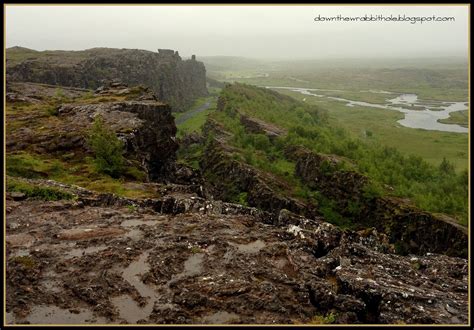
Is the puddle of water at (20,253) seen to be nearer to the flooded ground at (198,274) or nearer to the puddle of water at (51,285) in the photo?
the flooded ground at (198,274)

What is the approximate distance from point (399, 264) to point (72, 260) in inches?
857

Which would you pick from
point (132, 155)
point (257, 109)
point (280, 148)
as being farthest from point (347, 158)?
point (257, 109)

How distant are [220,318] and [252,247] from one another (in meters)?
8.40

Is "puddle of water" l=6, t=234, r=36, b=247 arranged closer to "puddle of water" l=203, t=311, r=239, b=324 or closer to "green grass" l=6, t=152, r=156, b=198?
"puddle of water" l=203, t=311, r=239, b=324

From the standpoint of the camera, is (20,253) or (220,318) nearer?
(220,318)

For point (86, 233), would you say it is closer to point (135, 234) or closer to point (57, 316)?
point (135, 234)

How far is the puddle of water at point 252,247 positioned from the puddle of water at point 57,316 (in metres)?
10.9

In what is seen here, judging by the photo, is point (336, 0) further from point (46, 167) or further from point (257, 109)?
point (257, 109)

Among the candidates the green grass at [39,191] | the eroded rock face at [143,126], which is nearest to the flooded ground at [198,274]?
the green grass at [39,191]

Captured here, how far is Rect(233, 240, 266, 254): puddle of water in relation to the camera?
96.5 ft

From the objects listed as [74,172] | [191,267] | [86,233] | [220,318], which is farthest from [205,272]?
[74,172]

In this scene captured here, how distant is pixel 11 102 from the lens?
87.0 meters

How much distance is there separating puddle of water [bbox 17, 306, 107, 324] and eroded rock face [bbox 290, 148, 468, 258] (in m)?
48.4

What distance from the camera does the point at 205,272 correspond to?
2616cm
